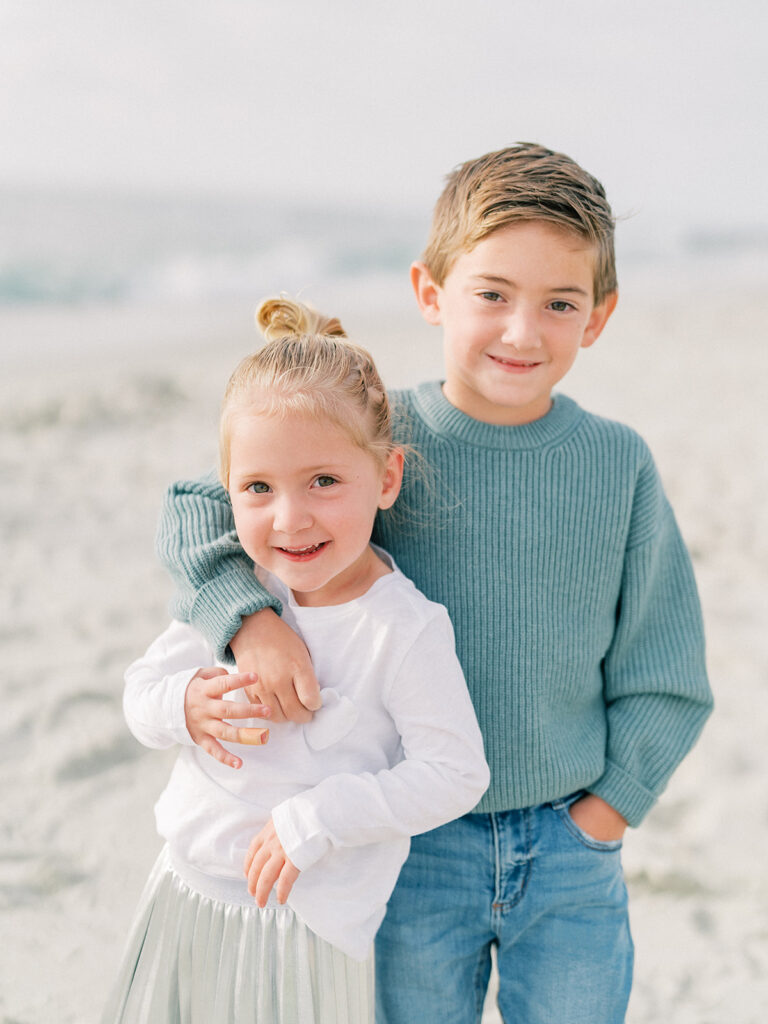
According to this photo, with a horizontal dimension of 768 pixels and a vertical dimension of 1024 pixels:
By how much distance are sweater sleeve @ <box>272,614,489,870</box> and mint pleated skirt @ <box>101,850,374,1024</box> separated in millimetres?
175

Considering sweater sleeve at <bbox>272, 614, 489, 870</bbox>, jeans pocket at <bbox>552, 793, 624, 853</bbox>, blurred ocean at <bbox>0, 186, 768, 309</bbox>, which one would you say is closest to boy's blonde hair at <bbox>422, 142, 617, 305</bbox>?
sweater sleeve at <bbox>272, 614, 489, 870</bbox>

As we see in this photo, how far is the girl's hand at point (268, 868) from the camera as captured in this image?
1261mm

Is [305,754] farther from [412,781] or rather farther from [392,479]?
[392,479]

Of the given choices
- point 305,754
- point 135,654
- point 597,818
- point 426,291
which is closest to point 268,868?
point 305,754

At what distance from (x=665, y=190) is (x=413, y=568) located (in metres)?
28.6

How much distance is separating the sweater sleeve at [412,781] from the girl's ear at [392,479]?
0.69 feet

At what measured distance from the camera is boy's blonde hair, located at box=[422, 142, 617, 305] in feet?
5.00

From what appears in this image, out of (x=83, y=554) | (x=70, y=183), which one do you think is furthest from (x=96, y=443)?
(x=70, y=183)

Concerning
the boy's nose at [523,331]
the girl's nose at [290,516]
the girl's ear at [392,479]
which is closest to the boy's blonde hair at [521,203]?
the boy's nose at [523,331]

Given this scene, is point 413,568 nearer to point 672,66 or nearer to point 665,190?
point 665,190

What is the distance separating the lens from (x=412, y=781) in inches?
51.6

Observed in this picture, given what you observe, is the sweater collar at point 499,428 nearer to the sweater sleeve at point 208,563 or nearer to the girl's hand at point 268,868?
the sweater sleeve at point 208,563

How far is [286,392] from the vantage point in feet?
4.41

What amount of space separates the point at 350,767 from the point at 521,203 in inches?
36.5
